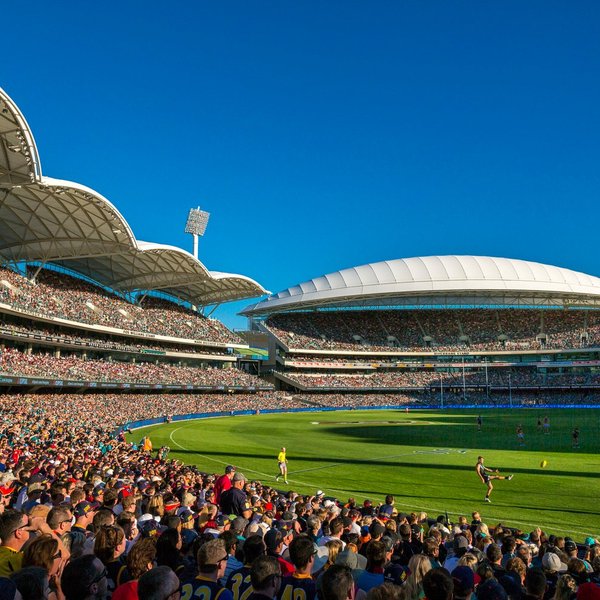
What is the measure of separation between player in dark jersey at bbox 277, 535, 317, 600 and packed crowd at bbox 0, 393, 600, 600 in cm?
1

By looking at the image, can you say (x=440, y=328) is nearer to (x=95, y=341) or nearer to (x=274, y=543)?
(x=95, y=341)

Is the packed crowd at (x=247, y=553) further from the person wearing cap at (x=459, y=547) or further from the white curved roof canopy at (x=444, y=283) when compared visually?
the white curved roof canopy at (x=444, y=283)

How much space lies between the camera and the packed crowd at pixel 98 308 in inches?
2188

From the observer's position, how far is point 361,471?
26234 mm

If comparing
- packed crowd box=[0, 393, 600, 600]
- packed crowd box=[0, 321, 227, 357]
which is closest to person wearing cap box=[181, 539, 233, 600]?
packed crowd box=[0, 393, 600, 600]

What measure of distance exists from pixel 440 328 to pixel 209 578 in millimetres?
105572

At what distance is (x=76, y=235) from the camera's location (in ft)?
185

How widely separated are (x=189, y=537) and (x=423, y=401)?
86.1 metres

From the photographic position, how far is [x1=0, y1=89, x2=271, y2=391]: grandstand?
47.9 m

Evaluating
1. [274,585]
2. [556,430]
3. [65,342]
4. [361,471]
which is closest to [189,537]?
[274,585]

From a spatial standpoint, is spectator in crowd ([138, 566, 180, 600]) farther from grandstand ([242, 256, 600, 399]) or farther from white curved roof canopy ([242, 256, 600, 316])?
white curved roof canopy ([242, 256, 600, 316])

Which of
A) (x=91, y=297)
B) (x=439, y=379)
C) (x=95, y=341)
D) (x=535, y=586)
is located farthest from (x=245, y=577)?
(x=439, y=379)

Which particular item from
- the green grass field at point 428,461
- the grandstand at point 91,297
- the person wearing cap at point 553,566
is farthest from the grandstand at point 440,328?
the person wearing cap at point 553,566

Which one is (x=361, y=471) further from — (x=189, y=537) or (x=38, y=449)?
(x=189, y=537)
